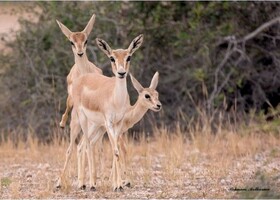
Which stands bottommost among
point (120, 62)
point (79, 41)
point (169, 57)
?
point (120, 62)

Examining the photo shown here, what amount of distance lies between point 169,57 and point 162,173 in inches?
201

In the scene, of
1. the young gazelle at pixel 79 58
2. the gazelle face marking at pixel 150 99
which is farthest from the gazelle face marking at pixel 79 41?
the gazelle face marking at pixel 150 99

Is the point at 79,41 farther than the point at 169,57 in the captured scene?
No

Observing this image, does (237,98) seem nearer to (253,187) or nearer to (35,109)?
(35,109)

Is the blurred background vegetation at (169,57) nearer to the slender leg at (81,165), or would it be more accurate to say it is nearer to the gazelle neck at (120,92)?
the slender leg at (81,165)

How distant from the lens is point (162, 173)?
1062 cm

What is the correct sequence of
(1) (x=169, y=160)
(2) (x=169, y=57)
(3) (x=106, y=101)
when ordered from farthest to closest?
(2) (x=169, y=57)
(1) (x=169, y=160)
(3) (x=106, y=101)

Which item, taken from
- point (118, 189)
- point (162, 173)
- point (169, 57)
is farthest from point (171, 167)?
point (169, 57)

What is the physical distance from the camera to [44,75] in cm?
1522

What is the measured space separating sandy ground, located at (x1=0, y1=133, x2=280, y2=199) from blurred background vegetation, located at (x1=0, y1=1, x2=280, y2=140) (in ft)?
4.75

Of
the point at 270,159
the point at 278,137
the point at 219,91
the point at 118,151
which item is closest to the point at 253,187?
the point at 118,151

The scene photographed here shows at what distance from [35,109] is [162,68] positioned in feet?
7.54

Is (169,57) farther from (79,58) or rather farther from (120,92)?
(120,92)

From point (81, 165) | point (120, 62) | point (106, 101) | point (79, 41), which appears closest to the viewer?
point (120, 62)
